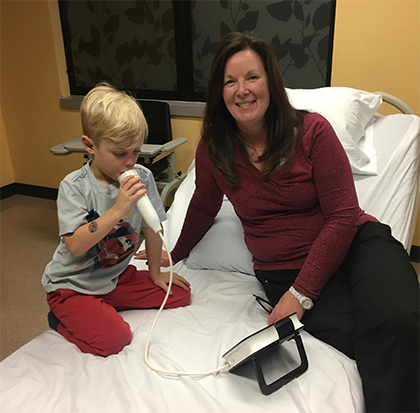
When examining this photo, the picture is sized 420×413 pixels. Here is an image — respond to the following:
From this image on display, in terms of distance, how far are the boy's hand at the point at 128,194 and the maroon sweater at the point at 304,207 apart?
0.38 m

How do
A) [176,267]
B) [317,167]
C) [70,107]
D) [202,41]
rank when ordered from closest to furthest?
[317,167], [176,267], [202,41], [70,107]

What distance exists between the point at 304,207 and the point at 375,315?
1.32 ft

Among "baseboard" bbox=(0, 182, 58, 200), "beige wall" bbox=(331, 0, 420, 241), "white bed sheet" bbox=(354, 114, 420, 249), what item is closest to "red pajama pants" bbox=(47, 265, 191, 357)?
"white bed sheet" bbox=(354, 114, 420, 249)

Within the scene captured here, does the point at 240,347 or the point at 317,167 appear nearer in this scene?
the point at 240,347

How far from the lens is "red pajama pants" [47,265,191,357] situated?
113 centimetres

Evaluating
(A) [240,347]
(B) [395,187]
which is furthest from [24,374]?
(B) [395,187]

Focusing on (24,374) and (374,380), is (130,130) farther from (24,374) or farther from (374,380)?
(374,380)

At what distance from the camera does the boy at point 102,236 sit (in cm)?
109

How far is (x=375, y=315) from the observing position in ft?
3.28

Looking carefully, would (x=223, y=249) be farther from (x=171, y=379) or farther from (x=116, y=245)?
(x=171, y=379)

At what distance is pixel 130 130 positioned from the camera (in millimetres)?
1098

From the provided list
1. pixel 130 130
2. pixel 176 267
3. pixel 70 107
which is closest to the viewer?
pixel 130 130

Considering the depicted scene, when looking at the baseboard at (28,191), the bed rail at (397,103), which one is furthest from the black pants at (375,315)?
the baseboard at (28,191)

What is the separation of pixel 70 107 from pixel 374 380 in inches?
112
